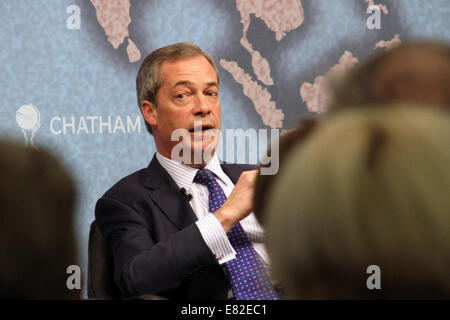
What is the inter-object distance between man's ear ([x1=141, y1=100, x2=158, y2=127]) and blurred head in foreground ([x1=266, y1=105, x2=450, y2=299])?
1738 millimetres

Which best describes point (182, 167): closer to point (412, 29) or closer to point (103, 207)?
point (103, 207)

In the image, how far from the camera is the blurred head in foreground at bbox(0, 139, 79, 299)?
2.43 feet

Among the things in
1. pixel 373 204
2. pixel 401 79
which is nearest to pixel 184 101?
pixel 401 79

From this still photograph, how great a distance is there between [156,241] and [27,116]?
1287mm

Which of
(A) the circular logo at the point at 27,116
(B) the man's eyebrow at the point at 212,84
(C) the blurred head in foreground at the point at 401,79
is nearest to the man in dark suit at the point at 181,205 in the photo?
(B) the man's eyebrow at the point at 212,84

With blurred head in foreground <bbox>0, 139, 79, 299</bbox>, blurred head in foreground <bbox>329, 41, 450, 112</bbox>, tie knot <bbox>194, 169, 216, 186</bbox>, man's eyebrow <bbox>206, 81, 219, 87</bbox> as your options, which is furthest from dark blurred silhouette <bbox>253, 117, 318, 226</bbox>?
man's eyebrow <bbox>206, 81, 219, 87</bbox>

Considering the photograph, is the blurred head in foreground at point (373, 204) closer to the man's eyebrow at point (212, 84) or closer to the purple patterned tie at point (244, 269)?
the purple patterned tie at point (244, 269)

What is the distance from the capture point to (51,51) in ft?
9.79

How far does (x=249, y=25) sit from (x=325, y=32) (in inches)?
14.2

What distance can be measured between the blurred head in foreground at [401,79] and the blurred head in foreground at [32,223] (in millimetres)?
341

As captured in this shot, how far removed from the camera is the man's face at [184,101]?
226cm

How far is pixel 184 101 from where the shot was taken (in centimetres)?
228

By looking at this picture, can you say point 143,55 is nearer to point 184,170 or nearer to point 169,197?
point 184,170

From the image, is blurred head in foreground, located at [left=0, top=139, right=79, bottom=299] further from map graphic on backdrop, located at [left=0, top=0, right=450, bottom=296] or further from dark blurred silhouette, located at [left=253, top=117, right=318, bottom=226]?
map graphic on backdrop, located at [left=0, top=0, right=450, bottom=296]
